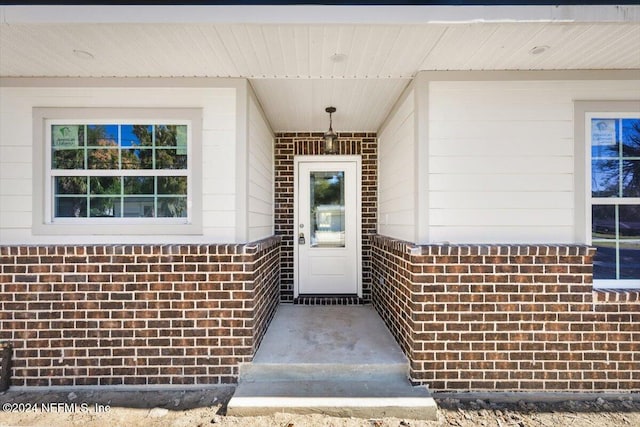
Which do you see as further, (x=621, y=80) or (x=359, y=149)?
(x=359, y=149)

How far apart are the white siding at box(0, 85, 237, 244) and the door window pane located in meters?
2.06

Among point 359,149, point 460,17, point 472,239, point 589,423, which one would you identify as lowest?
point 589,423

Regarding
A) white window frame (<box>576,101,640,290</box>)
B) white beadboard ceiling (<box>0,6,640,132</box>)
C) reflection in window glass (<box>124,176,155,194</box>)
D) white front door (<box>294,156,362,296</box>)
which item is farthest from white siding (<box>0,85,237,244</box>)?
white window frame (<box>576,101,640,290</box>)

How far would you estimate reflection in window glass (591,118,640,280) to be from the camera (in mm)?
2836

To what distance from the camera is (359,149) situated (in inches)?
187

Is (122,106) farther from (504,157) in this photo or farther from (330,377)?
(504,157)

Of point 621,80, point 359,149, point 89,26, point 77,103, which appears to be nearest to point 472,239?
point 621,80

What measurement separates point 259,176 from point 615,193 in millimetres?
3482

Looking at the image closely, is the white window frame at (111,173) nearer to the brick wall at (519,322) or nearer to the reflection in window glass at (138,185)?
the reflection in window glass at (138,185)

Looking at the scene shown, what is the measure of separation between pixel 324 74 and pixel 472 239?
199 centimetres

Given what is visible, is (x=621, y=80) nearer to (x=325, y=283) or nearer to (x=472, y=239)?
(x=472, y=239)

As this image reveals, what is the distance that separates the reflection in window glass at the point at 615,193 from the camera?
2836mm

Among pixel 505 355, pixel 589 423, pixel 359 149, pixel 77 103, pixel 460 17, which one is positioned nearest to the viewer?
pixel 460 17

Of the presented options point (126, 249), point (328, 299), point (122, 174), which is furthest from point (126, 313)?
point (328, 299)
